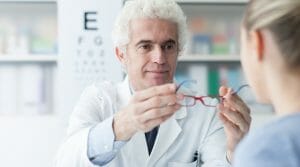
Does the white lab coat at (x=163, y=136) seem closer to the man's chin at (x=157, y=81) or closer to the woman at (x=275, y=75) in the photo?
the man's chin at (x=157, y=81)

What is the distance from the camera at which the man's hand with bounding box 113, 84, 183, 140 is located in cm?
131

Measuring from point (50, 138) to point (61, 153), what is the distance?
0.99m

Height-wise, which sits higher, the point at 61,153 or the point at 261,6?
the point at 261,6

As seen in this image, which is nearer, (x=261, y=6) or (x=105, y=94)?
(x=261, y=6)

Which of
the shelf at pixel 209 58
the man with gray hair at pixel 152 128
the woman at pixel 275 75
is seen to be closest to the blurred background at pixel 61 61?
the shelf at pixel 209 58

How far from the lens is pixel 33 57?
255cm

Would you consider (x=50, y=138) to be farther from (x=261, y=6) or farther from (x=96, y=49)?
(x=261, y=6)

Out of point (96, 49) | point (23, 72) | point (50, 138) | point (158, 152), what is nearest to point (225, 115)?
point (158, 152)

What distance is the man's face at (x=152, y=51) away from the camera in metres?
1.61

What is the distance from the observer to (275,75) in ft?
2.56

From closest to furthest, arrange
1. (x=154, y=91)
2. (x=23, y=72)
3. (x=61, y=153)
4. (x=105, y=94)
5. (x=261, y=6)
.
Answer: (x=261, y=6) < (x=154, y=91) < (x=61, y=153) < (x=105, y=94) < (x=23, y=72)

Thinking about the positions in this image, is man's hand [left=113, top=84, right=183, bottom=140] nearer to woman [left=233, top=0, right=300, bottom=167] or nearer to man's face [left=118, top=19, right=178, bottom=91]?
man's face [left=118, top=19, right=178, bottom=91]

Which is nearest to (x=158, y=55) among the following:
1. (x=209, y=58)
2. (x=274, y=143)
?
(x=274, y=143)

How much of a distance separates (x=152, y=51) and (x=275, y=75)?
87 cm
